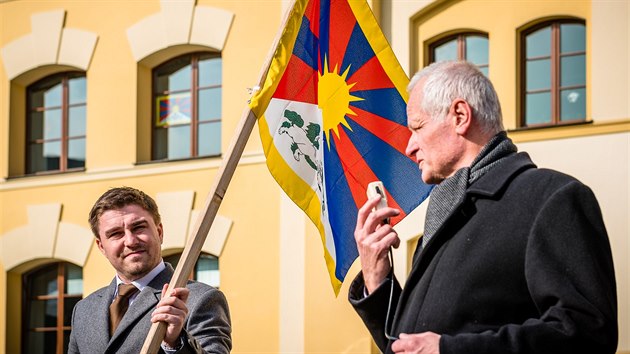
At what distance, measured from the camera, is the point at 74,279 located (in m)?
16.2

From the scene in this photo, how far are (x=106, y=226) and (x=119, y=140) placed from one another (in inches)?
414

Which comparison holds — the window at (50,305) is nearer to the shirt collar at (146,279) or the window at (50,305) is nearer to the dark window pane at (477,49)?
the dark window pane at (477,49)

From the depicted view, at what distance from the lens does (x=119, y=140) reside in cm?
1592

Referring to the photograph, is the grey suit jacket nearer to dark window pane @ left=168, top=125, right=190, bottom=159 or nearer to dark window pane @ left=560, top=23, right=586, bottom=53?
dark window pane @ left=560, top=23, right=586, bottom=53

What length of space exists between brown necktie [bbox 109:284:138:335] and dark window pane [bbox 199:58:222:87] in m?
10.0

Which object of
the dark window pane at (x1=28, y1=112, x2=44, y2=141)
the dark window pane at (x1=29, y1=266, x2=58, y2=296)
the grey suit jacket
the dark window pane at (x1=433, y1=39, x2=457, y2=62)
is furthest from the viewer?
the dark window pane at (x1=28, y1=112, x2=44, y2=141)

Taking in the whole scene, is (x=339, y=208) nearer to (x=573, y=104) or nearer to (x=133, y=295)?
(x=133, y=295)

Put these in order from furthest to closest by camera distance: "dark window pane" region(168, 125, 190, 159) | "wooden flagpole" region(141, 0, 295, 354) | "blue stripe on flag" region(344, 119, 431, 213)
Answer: "dark window pane" region(168, 125, 190, 159) → "blue stripe on flag" region(344, 119, 431, 213) → "wooden flagpole" region(141, 0, 295, 354)

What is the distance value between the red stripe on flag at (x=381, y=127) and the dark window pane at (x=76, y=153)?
1046 cm

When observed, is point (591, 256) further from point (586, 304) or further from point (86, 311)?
point (86, 311)

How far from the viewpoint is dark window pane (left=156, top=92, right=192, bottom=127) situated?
51.7 ft

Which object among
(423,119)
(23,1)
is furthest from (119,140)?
(423,119)

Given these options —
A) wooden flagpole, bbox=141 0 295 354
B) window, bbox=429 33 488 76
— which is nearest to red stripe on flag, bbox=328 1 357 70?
wooden flagpole, bbox=141 0 295 354

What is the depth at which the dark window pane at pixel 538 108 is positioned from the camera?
13.2m
